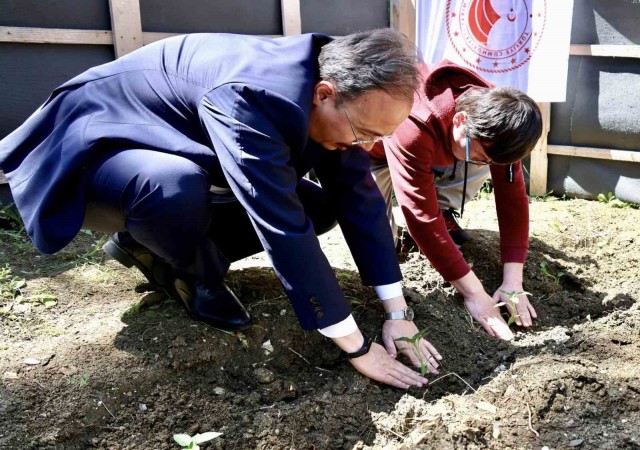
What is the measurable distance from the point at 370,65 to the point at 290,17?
3093mm

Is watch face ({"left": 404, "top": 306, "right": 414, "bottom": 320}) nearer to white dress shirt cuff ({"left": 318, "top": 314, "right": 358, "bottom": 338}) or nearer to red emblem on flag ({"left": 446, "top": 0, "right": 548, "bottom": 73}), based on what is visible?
white dress shirt cuff ({"left": 318, "top": 314, "right": 358, "bottom": 338})

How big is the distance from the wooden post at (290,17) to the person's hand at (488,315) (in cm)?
274

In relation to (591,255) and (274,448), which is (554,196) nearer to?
(591,255)

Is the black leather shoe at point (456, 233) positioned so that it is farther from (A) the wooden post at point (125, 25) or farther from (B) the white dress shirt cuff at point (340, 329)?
(A) the wooden post at point (125, 25)

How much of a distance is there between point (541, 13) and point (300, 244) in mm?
3163

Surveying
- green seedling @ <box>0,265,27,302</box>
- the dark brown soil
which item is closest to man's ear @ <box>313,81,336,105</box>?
the dark brown soil

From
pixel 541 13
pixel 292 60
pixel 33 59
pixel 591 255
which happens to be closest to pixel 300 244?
pixel 292 60

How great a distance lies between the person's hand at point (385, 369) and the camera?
2.10 meters

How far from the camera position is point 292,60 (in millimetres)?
1876

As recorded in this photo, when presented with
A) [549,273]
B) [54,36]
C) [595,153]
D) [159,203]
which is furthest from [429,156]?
[54,36]

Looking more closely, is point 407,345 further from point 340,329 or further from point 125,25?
point 125,25

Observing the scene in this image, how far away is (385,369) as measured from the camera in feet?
6.99

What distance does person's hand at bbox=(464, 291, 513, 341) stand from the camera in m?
2.60

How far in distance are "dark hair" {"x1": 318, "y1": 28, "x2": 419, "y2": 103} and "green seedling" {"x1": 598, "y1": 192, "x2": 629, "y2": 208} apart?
299cm
